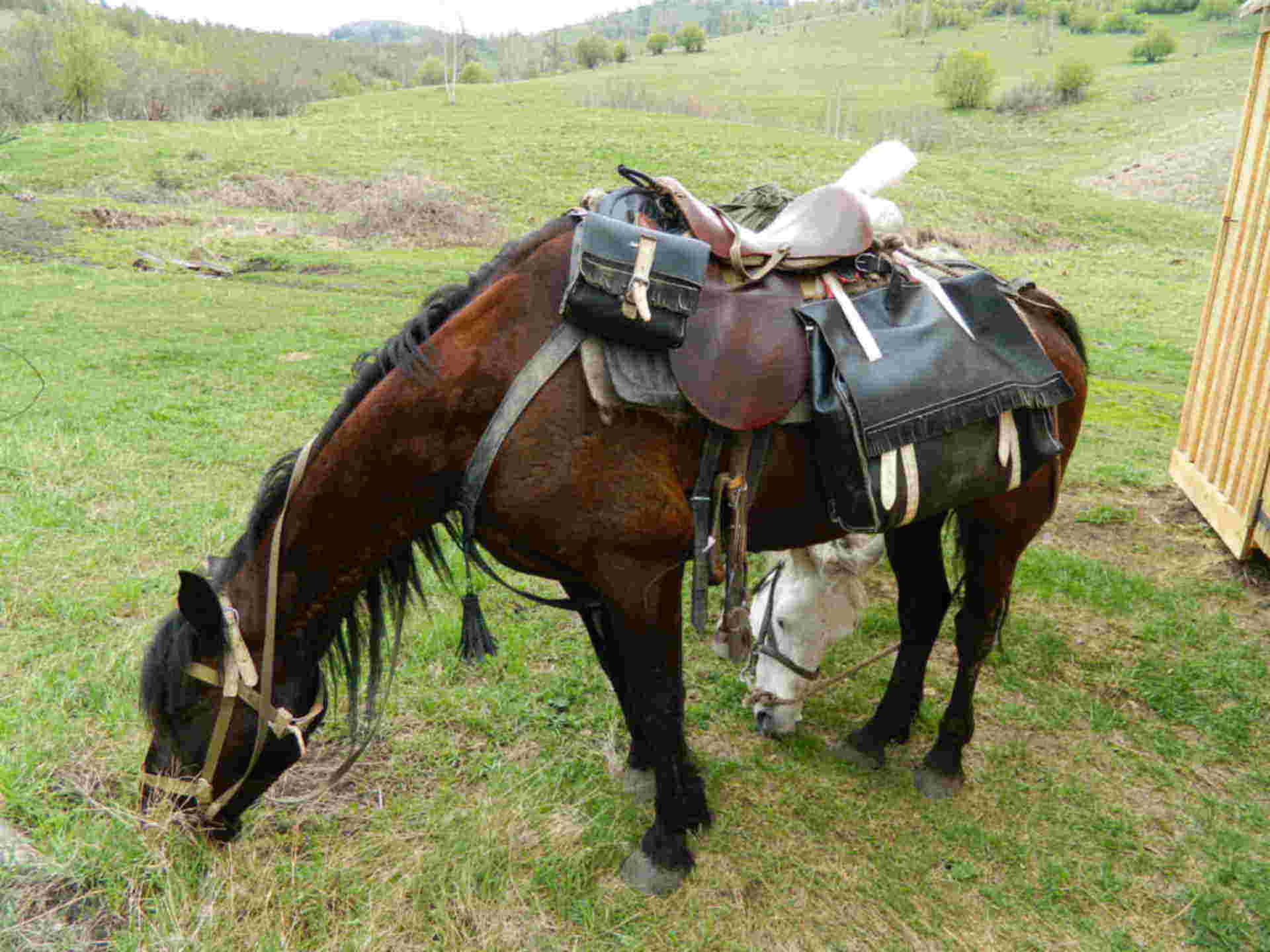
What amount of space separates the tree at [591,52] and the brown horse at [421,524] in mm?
76858

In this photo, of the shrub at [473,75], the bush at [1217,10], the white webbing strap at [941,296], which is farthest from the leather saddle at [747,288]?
the bush at [1217,10]

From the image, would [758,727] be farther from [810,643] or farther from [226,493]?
[226,493]

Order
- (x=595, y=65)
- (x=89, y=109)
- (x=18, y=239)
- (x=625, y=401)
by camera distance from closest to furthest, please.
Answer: (x=625, y=401)
(x=18, y=239)
(x=89, y=109)
(x=595, y=65)

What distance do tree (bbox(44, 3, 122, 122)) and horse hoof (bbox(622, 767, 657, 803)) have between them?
149 ft

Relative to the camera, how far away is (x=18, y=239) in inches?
604

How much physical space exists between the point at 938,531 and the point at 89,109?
46969 mm

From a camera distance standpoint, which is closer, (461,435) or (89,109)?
(461,435)

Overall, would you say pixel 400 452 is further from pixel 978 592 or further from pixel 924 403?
pixel 978 592

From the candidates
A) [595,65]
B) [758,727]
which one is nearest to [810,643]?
[758,727]

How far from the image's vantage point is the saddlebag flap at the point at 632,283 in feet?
6.95

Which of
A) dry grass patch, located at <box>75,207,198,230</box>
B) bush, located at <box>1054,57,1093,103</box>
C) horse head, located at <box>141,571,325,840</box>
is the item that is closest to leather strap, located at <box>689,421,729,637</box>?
horse head, located at <box>141,571,325,840</box>

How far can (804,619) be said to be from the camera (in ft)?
10.4

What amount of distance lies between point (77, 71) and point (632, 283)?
46.7 metres

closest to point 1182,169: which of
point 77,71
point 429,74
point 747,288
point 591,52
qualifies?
point 747,288
